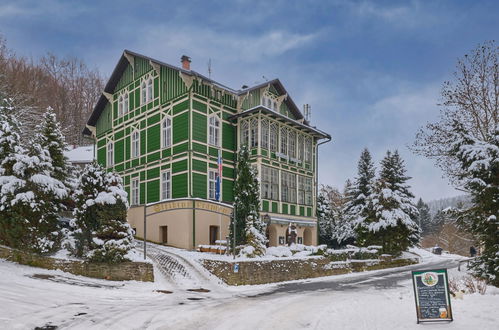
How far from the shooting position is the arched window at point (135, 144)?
31.0m

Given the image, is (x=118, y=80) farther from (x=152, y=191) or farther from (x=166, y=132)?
(x=152, y=191)

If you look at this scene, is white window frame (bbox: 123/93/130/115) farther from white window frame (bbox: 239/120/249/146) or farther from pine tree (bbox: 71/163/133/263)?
pine tree (bbox: 71/163/133/263)

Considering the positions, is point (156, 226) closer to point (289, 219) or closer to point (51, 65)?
point (289, 219)

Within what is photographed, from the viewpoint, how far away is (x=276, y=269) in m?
19.6

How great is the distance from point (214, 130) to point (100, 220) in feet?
42.8

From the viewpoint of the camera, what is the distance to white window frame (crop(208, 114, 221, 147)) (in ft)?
90.7

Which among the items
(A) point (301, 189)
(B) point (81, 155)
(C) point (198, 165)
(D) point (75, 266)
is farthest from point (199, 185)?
(B) point (81, 155)

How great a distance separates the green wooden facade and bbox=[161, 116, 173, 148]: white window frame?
16 centimetres

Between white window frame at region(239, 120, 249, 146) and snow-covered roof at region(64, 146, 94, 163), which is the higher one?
snow-covered roof at region(64, 146, 94, 163)

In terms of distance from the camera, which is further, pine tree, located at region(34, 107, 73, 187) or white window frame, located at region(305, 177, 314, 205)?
white window frame, located at region(305, 177, 314, 205)

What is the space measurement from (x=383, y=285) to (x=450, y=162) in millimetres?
6536

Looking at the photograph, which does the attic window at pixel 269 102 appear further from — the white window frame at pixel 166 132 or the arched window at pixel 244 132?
the white window frame at pixel 166 132

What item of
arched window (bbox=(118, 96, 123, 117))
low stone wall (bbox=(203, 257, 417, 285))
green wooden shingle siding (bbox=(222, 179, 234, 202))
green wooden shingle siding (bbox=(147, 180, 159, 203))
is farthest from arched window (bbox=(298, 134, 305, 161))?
arched window (bbox=(118, 96, 123, 117))

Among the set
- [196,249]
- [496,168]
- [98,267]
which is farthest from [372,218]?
[98,267]
